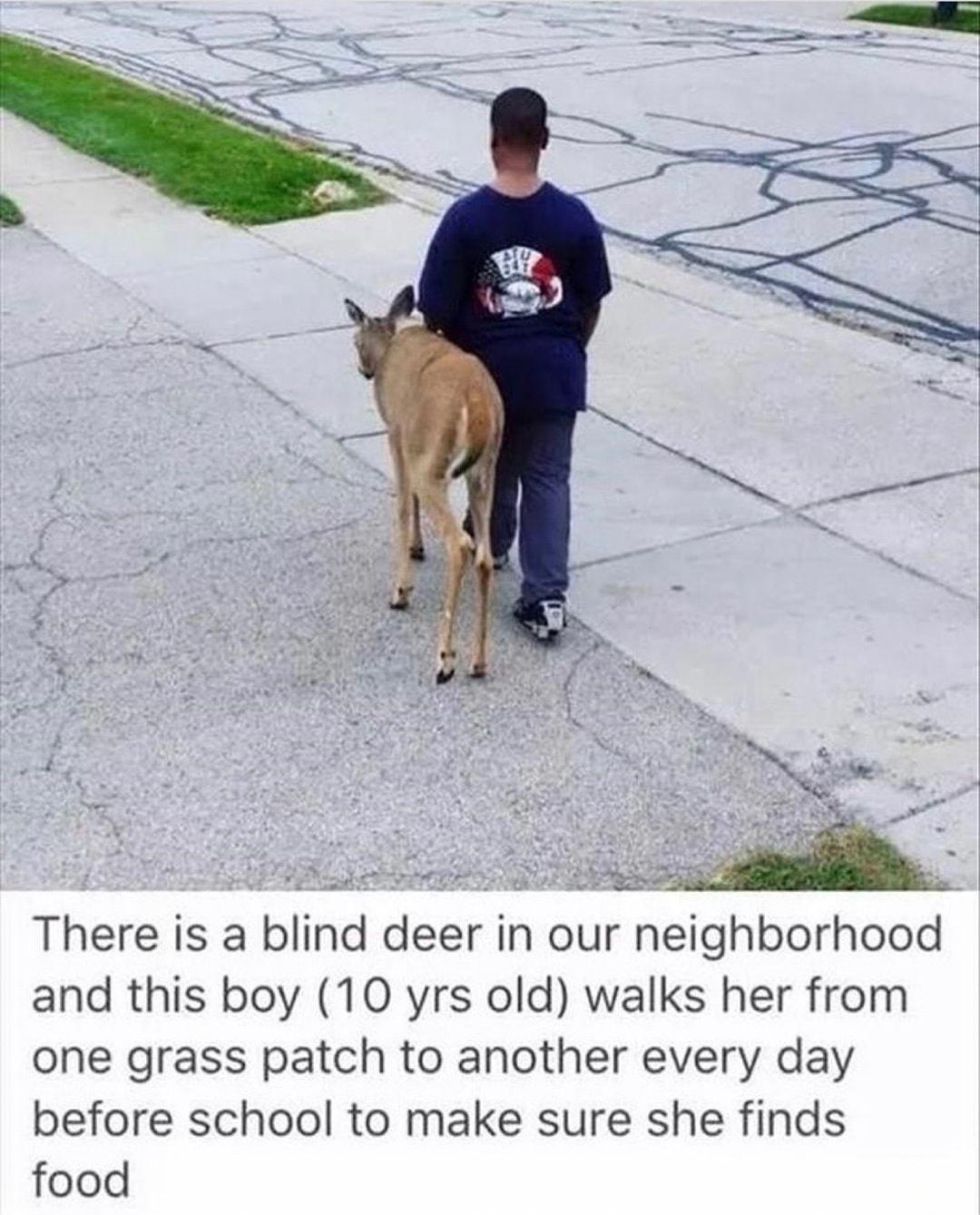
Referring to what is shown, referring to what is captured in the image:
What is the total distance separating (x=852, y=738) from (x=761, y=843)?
2.06 feet

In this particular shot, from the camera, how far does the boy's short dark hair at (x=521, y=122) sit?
4859 millimetres

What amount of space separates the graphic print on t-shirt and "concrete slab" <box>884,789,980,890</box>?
1.73 metres

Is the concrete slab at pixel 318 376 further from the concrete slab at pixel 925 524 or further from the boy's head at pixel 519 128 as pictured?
the boy's head at pixel 519 128

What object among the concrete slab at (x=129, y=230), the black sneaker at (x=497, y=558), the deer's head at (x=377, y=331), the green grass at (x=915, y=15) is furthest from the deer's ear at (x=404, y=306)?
the green grass at (x=915, y=15)

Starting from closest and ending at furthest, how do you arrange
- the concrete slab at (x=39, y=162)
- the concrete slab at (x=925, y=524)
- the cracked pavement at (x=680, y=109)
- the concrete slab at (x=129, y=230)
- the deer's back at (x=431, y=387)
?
the deer's back at (x=431, y=387), the concrete slab at (x=925, y=524), the concrete slab at (x=129, y=230), the cracked pavement at (x=680, y=109), the concrete slab at (x=39, y=162)

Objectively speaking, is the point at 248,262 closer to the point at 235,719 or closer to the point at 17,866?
the point at 235,719

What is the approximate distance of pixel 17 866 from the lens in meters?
4.25

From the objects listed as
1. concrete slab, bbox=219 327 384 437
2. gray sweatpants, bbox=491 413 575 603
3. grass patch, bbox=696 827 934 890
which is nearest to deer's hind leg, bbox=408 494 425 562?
gray sweatpants, bbox=491 413 575 603

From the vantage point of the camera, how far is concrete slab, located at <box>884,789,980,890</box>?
4242 millimetres

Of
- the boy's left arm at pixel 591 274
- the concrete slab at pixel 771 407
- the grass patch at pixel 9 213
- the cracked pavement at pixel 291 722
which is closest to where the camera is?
the cracked pavement at pixel 291 722

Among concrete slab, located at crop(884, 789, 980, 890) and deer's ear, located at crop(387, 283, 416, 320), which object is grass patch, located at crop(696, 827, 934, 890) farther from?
deer's ear, located at crop(387, 283, 416, 320)

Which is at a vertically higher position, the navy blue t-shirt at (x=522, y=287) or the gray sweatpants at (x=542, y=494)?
the navy blue t-shirt at (x=522, y=287)

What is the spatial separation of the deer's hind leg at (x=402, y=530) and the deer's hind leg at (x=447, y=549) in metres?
0.25

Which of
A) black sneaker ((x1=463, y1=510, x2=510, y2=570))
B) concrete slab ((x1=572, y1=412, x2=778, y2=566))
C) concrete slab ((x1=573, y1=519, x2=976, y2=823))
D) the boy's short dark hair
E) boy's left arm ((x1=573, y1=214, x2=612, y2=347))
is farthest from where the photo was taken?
concrete slab ((x1=572, y1=412, x2=778, y2=566))
